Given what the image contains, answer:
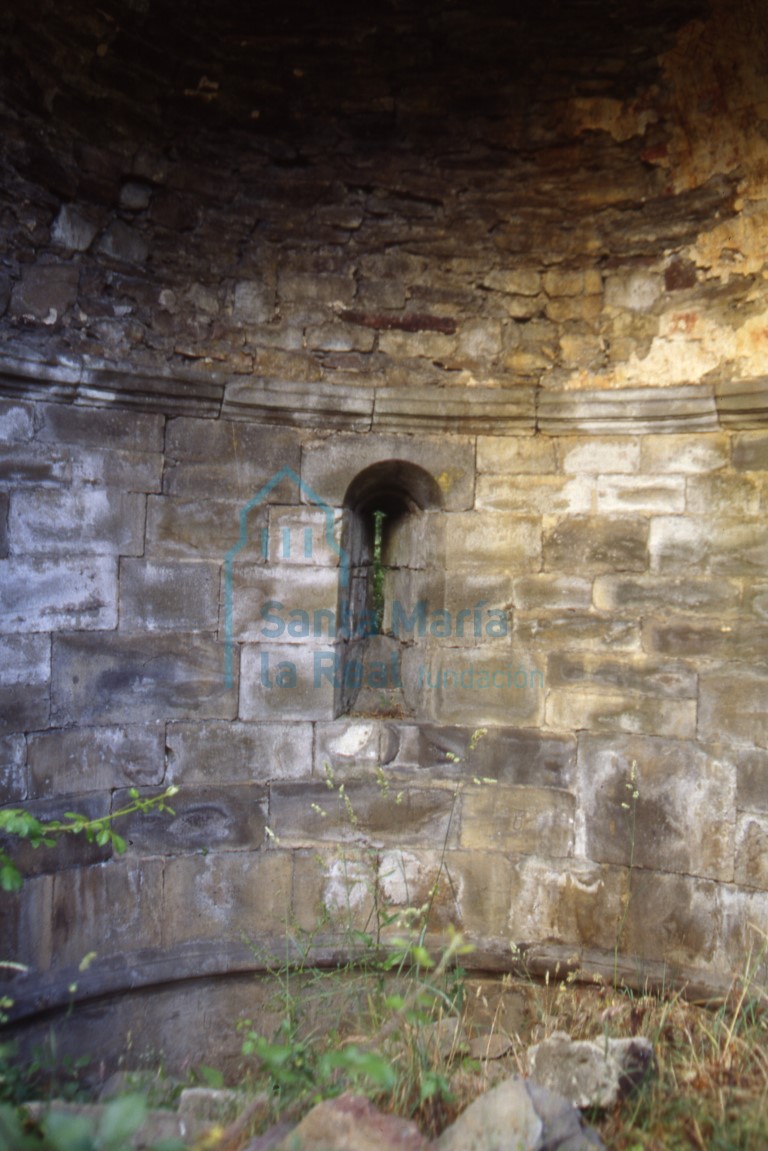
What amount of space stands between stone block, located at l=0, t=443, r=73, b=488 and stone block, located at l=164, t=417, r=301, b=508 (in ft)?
1.57

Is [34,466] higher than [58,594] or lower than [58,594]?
higher

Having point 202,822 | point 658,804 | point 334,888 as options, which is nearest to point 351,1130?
point 334,888

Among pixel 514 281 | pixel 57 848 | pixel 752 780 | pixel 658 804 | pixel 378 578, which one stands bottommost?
pixel 57 848

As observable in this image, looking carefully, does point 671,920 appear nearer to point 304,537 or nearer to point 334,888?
point 334,888

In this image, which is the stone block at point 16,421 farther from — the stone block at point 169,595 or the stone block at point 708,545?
the stone block at point 708,545

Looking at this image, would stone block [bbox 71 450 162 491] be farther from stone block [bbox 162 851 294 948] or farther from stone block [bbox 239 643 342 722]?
stone block [bbox 162 851 294 948]

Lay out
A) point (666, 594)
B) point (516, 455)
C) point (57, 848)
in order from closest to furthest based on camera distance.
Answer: point (57, 848), point (666, 594), point (516, 455)

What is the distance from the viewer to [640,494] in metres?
3.93

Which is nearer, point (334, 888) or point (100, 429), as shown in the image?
point (100, 429)

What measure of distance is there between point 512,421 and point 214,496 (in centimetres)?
155

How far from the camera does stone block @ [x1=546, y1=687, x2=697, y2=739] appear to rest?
3814mm

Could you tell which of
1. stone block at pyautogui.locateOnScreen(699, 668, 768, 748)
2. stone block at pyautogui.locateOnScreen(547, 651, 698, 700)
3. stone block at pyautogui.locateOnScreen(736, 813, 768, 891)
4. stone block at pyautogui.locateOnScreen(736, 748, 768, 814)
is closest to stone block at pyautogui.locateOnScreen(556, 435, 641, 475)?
stone block at pyautogui.locateOnScreen(547, 651, 698, 700)

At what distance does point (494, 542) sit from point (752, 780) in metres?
1.65

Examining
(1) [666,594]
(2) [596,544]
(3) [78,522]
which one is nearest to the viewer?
(3) [78,522]
